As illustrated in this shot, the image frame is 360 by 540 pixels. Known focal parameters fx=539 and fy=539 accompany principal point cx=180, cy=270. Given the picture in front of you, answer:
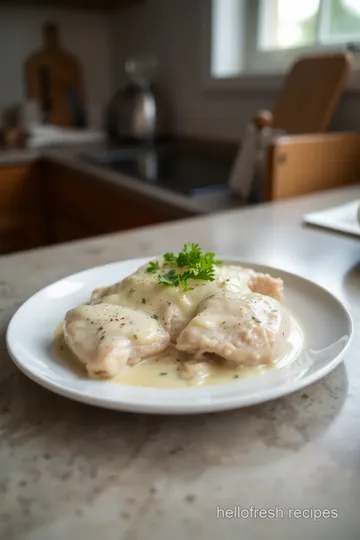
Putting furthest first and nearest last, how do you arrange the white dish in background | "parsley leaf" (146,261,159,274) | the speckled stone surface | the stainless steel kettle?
the stainless steel kettle → the white dish in background → "parsley leaf" (146,261,159,274) → the speckled stone surface

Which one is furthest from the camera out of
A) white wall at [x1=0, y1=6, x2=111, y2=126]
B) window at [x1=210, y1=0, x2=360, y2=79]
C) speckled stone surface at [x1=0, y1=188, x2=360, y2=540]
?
white wall at [x1=0, y1=6, x2=111, y2=126]

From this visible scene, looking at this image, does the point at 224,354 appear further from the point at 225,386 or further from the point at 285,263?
the point at 285,263

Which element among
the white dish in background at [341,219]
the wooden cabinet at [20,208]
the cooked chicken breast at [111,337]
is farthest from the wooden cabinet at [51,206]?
the cooked chicken breast at [111,337]

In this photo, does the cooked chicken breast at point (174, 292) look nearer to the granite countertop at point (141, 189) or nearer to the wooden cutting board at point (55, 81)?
the granite countertop at point (141, 189)

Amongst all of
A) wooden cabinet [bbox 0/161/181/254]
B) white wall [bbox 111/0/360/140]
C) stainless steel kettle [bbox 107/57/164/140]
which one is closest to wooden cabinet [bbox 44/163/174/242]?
wooden cabinet [bbox 0/161/181/254]

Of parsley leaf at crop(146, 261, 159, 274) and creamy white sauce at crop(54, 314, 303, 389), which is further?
parsley leaf at crop(146, 261, 159, 274)

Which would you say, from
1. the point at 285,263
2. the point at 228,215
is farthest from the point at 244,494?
the point at 228,215

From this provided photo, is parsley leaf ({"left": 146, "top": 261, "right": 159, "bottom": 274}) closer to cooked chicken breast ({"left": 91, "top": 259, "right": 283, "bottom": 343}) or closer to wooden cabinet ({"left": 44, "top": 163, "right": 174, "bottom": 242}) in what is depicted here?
cooked chicken breast ({"left": 91, "top": 259, "right": 283, "bottom": 343})

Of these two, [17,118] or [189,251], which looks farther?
[17,118]
